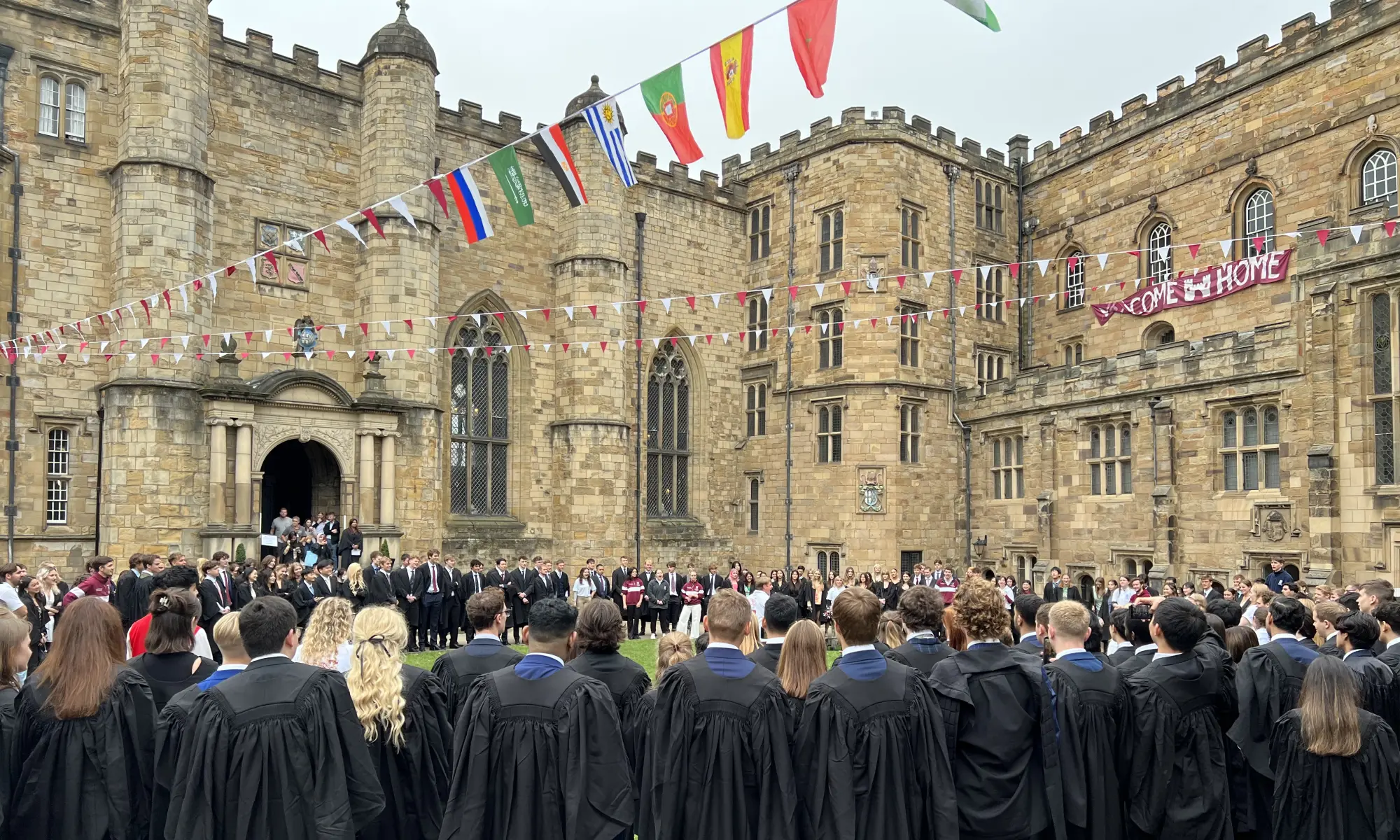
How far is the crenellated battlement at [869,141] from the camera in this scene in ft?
89.4

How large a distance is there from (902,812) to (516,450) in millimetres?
22703

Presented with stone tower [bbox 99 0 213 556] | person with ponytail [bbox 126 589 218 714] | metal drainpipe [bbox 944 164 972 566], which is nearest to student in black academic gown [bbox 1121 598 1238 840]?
person with ponytail [bbox 126 589 218 714]

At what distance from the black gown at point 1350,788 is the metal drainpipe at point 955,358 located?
891 inches

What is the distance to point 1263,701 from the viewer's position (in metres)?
5.64

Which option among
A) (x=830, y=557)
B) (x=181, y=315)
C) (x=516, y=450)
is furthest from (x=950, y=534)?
(x=181, y=315)

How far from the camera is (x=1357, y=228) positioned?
1731cm

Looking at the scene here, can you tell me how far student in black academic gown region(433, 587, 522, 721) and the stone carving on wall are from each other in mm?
21280

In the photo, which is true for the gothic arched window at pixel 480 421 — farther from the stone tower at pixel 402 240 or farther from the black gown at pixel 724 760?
the black gown at pixel 724 760

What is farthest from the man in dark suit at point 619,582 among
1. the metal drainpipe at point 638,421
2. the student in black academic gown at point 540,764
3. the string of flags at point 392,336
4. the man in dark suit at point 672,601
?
the student in black academic gown at point 540,764

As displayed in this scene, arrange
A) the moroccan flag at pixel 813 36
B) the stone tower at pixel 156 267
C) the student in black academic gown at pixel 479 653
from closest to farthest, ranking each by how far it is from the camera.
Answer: the student in black academic gown at pixel 479 653, the moroccan flag at pixel 813 36, the stone tower at pixel 156 267

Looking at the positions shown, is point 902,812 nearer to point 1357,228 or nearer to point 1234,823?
point 1234,823

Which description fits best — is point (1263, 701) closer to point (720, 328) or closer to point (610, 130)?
point (610, 130)

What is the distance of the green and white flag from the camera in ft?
43.8

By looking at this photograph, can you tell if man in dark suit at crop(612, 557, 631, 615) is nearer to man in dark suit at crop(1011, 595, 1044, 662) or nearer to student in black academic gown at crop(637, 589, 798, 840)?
man in dark suit at crop(1011, 595, 1044, 662)
